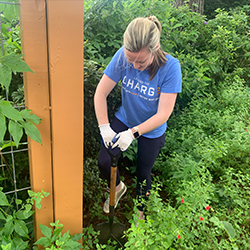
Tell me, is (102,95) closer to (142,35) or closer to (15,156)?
(142,35)

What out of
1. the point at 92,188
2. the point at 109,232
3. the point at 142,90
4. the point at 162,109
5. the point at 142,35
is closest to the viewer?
the point at 142,35

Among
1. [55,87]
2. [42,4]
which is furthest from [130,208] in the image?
[42,4]

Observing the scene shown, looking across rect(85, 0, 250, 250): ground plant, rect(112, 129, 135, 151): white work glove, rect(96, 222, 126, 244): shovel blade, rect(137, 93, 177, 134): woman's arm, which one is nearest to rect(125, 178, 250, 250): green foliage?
rect(85, 0, 250, 250): ground plant

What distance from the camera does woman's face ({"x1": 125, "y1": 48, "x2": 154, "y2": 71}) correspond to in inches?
68.6

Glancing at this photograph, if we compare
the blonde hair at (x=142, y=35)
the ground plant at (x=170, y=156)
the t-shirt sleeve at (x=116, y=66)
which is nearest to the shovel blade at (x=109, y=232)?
the ground plant at (x=170, y=156)

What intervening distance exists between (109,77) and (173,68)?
58cm

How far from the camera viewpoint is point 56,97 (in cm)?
139

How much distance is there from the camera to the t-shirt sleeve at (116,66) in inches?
78.1

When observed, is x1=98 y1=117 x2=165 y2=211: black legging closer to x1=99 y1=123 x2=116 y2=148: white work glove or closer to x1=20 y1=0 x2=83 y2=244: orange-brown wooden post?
→ x1=99 y1=123 x2=116 y2=148: white work glove

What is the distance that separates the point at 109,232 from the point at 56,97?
146cm

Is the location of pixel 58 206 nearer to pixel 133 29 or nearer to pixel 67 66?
pixel 67 66

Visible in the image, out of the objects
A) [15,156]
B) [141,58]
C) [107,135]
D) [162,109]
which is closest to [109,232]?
[107,135]

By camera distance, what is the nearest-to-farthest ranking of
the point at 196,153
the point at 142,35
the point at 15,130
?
the point at 15,130 → the point at 142,35 → the point at 196,153

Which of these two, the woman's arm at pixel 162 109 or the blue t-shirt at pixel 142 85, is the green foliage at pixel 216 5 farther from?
the woman's arm at pixel 162 109
